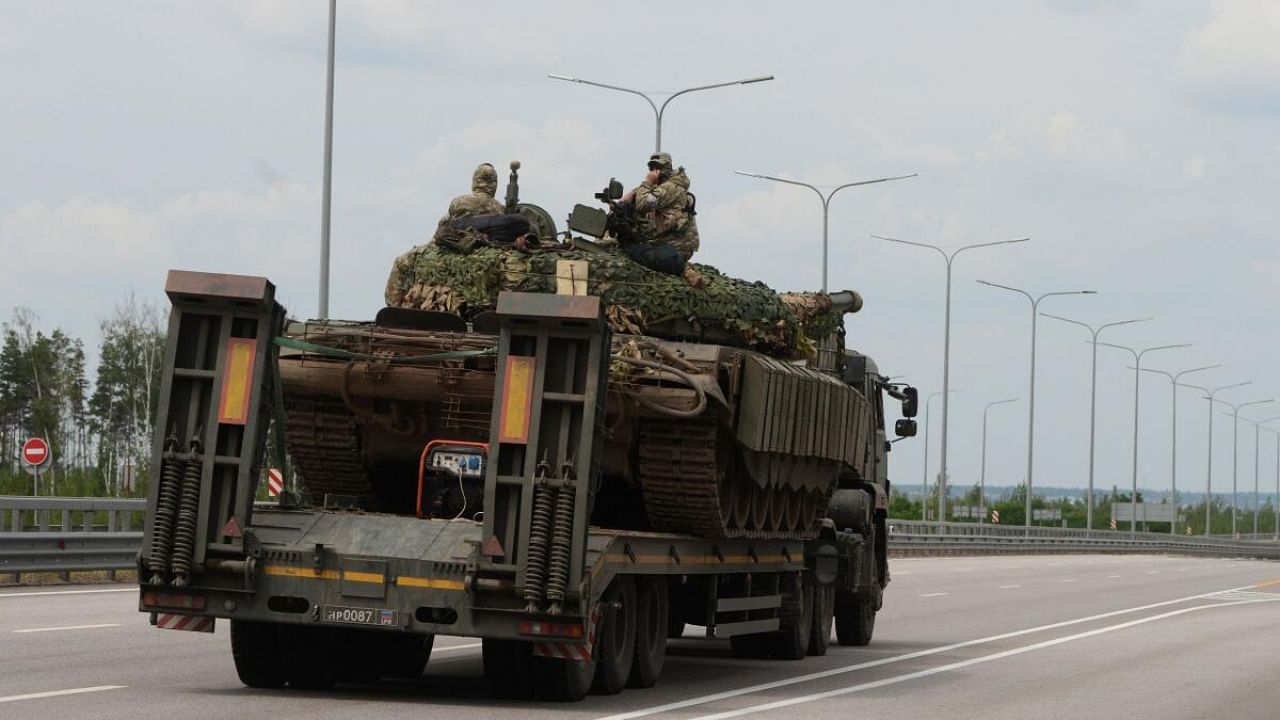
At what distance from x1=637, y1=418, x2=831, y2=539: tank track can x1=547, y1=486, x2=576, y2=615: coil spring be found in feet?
6.54

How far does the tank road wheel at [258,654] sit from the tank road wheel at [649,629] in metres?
2.40

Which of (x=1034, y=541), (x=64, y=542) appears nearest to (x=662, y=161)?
(x=64, y=542)

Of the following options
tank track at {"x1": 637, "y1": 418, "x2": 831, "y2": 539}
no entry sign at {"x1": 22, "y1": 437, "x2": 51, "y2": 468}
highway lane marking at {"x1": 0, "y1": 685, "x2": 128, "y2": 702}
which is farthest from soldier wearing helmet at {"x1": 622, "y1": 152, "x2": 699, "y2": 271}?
no entry sign at {"x1": 22, "y1": 437, "x2": 51, "y2": 468}

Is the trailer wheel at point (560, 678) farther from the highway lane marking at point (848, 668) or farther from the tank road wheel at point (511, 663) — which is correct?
the highway lane marking at point (848, 668)

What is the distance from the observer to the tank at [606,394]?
50.7 ft

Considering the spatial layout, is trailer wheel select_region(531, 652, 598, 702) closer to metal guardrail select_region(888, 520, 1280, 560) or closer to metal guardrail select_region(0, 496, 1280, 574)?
metal guardrail select_region(0, 496, 1280, 574)

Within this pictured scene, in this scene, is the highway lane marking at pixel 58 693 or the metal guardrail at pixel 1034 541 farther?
the metal guardrail at pixel 1034 541

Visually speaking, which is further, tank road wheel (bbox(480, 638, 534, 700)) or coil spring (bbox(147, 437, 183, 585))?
tank road wheel (bbox(480, 638, 534, 700))

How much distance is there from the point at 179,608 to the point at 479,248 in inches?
164

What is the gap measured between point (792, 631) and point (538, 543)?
705cm

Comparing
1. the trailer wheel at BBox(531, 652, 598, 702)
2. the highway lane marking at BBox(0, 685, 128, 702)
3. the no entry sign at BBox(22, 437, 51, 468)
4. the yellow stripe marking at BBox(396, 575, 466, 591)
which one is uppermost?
the no entry sign at BBox(22, 437, 51, 468)

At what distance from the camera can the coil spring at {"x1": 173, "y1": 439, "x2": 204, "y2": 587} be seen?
1387cm

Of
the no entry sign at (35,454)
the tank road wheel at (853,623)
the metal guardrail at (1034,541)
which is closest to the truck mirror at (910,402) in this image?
the tank road wheel at (853,623)

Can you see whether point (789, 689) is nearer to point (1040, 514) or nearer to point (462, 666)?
point (462, 666)
